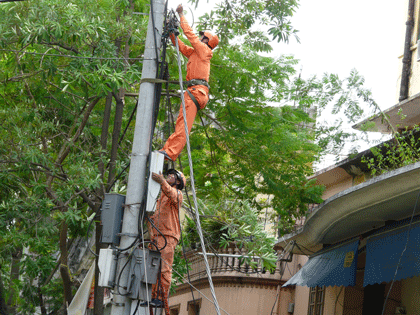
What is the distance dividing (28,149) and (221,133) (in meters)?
4.23

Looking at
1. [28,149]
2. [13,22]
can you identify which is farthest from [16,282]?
[13,22]

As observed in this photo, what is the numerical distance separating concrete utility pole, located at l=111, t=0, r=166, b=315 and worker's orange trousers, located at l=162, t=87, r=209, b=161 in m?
0.45

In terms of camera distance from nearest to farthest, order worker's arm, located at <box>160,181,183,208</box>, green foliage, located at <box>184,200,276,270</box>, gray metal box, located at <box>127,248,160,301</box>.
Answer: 1. gray metal box, located at <box>127,248,160,301</box>
2. worker's arm, located at <box>160,181,183,208</box>
3. green foliage, located at <box>184,200,276,270</box>

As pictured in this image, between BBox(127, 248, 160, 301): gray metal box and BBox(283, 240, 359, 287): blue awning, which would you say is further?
BBox(283, 240, 359, 287): blue awning

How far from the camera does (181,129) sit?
25.5ft

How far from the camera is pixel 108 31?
11273mm

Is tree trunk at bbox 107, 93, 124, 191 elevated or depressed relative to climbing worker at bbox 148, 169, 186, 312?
elevated

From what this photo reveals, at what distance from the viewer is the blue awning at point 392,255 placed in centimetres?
978

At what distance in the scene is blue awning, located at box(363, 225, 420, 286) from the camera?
32.1 ft

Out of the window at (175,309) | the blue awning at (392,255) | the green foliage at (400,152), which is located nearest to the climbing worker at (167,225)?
the blue awning at (392,255)

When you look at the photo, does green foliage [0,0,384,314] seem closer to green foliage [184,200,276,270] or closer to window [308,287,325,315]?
green foliage [184,200,276,270]

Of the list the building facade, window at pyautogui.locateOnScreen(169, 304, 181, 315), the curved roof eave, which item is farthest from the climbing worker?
window at pyautogui.locateOnScreen(169, 304, 181, 315)

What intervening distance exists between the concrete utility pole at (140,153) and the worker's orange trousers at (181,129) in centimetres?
45

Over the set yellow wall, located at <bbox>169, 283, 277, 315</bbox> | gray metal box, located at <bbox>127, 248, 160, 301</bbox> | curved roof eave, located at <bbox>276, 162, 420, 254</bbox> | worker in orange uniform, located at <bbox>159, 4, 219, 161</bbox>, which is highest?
worker in orange uniform, located at <bbox>159, 4, 219, 161</bbox>
